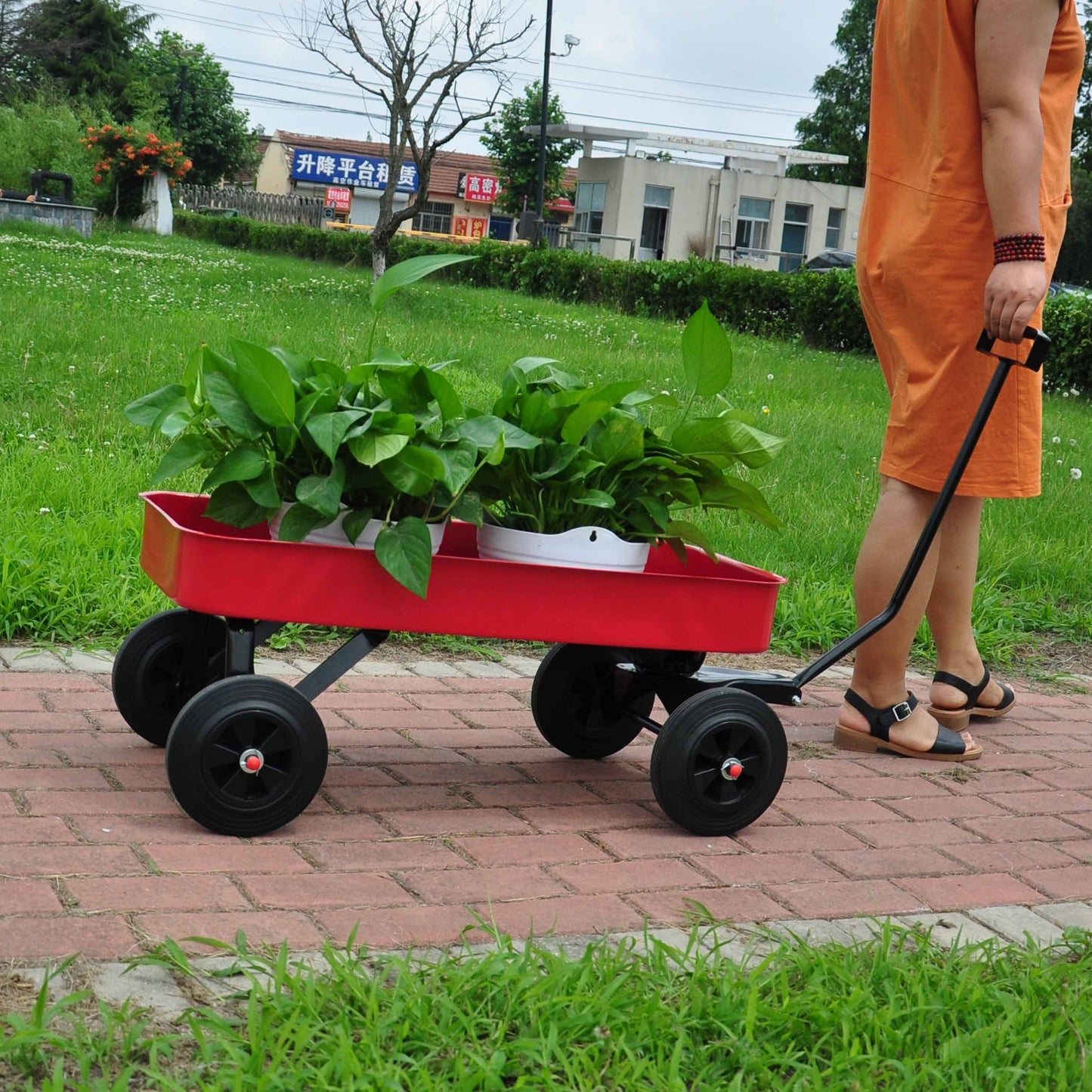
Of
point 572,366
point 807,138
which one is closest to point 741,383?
point 572,366

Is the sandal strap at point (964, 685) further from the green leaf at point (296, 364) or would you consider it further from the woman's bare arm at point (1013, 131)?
the green leaf at point (296, 364)

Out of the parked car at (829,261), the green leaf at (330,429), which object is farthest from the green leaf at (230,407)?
the parked car at (829,261)

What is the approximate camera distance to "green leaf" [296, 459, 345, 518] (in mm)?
2406

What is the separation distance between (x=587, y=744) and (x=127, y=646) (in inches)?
40.6

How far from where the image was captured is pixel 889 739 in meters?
3.40

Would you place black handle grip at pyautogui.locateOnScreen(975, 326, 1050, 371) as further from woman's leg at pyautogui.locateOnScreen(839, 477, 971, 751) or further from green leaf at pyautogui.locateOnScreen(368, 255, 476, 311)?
green leaf at pyautogui.locateOnScreen(368, 255, 476, 311)

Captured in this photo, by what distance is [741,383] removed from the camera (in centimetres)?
1000

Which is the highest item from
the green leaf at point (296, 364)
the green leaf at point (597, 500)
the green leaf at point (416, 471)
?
the green leaf at point (296, 364)

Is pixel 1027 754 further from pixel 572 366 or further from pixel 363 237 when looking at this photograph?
pixel 363 237

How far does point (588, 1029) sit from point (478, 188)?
239ft

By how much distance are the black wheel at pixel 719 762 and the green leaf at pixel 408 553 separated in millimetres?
582

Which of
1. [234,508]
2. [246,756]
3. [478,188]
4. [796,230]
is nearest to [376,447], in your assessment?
[234,508]

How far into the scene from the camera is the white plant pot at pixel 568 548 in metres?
2.62

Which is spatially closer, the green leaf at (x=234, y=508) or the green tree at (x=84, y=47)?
the green leaf at (x=234, y=508)
